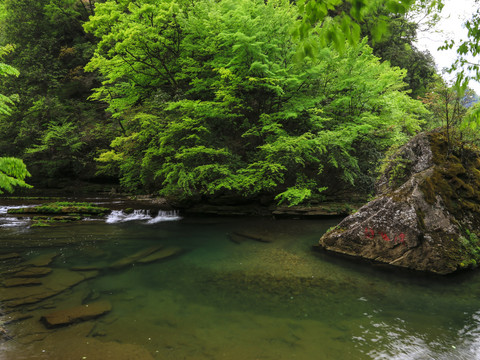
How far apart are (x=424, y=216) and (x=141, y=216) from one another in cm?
1237

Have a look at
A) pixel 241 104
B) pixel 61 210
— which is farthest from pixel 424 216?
pixel 61 210

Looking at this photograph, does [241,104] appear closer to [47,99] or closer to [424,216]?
[424,216]

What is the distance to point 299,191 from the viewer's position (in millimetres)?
12070

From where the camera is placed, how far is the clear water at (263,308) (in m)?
3.93

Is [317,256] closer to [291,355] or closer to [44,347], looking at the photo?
[291,355]

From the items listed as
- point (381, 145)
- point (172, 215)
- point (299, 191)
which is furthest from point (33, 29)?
point (381, 145)

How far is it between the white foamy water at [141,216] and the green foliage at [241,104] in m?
1.61

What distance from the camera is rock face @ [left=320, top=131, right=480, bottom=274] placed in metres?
6.80

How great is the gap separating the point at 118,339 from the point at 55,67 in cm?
2631

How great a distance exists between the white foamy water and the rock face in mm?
8555

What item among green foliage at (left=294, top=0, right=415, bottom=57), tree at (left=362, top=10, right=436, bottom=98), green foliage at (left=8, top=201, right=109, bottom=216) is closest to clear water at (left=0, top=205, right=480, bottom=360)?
green foliage at (left=294, top=0, right=415, bottom=57)

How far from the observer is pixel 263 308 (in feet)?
16.5

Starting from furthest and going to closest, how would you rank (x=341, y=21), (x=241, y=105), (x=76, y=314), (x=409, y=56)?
(x=409, y=56) → (x=241, y=105) → (x=76, y=314) → (x=341, y=21)

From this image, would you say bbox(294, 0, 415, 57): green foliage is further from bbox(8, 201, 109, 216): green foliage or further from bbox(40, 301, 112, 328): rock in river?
bbox(8, 201, 109, 216): green foliage
